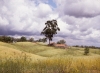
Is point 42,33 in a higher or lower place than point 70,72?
higher

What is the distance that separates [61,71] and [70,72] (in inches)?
27.3

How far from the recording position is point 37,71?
16266 millimetres

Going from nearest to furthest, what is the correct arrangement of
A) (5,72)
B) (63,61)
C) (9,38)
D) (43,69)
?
(5,72)
(43,69)
(63,61)
(9,38)

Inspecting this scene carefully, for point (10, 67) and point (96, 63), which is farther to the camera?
point (96, 63)

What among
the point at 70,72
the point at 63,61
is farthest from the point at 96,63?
the point at 70,72

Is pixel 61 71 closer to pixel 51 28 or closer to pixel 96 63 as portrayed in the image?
pixel 96 63

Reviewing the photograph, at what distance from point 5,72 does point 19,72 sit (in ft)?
3.34

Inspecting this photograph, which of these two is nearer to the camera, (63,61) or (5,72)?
(5,72)

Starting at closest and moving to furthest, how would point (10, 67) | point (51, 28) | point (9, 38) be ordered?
point (10, 67), point (51, 28), point (9, 38)

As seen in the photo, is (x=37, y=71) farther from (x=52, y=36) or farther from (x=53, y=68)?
(x=52, y=36)

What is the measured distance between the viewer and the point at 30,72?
16359 millimetres

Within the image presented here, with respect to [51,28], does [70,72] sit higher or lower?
lower

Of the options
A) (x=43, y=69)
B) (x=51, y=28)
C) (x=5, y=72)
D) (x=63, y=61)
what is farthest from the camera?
(x=51, y=28)

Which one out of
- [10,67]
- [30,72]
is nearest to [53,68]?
[30,72]
